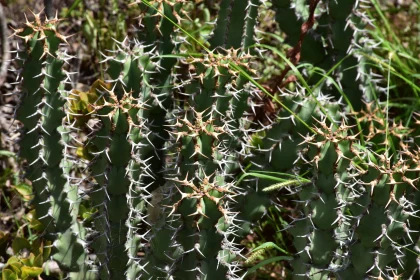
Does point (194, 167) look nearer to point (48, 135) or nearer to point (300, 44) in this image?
point (48, 135)

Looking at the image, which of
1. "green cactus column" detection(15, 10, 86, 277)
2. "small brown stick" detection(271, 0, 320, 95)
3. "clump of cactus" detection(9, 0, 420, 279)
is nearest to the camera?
"clump of cactus" detection(9, 0, 420, 279)

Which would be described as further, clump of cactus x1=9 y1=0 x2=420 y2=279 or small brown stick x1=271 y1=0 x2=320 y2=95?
small brown stick x1=271 y1=0 x2=320 y2=95

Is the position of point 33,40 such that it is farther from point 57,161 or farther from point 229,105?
point 229,105

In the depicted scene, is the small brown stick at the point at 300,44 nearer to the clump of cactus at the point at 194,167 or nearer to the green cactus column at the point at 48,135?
the clump of cactus at the point at 194,167

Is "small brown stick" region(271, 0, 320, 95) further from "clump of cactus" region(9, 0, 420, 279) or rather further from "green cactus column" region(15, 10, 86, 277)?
"green cactus column" region(15, 10, 86, 277)

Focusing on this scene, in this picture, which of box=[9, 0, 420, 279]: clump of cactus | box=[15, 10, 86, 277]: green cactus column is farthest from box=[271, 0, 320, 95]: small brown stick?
box=[15, 10, 86, 277]: green cactus column

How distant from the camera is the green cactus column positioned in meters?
2.66

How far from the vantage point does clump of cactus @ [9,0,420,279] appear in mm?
2445

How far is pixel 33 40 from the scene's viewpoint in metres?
2.63

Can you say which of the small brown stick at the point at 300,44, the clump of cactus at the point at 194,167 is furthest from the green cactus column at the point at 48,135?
the small brown stick at the point at 300,44

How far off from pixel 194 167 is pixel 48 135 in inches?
25.4

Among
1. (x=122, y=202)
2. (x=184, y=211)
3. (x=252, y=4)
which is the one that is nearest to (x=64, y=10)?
(x=252, y=4)

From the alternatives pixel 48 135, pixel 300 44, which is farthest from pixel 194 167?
pixel 300 44

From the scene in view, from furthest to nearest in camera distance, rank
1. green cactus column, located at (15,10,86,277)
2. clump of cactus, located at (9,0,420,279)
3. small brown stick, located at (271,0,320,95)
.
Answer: small brown stick, located at (271,0,320,95) < green cactus column, located at (15,10,86,277) < clump of cactus, located at (9,0,420,279)
